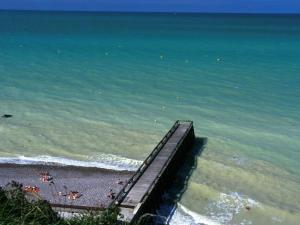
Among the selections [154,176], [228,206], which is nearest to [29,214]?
[154,176]

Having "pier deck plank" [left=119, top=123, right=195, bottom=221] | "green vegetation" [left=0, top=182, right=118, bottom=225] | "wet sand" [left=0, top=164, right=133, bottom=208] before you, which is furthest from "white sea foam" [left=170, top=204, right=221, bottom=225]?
"green vegetation" [left=0, top=182, right=118, bottom=225]

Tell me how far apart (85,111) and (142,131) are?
11.7ft

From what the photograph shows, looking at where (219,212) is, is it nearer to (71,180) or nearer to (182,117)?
(71,180)

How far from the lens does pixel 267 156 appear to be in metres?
15.6

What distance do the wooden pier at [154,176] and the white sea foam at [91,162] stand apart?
0.84 metres

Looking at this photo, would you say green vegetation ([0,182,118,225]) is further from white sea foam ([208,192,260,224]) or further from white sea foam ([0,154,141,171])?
white sea foam ([0,154,141,171])

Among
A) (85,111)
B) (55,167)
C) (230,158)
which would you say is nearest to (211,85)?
(85,111)

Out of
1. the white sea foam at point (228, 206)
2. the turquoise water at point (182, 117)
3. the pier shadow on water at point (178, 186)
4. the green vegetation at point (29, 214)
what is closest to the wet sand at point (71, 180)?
the turquoise water at point (182, 117)

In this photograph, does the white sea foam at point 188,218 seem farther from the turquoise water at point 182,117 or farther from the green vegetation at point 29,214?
the green vegetation at point 29,214

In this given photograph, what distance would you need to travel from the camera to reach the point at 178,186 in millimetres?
12898

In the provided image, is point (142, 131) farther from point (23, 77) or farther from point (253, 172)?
point (23, 77)

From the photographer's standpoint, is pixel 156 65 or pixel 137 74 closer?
pixel 137 74

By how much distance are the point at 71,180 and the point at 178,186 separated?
236 cm

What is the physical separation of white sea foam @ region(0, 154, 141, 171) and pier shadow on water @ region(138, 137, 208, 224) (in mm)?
1149
